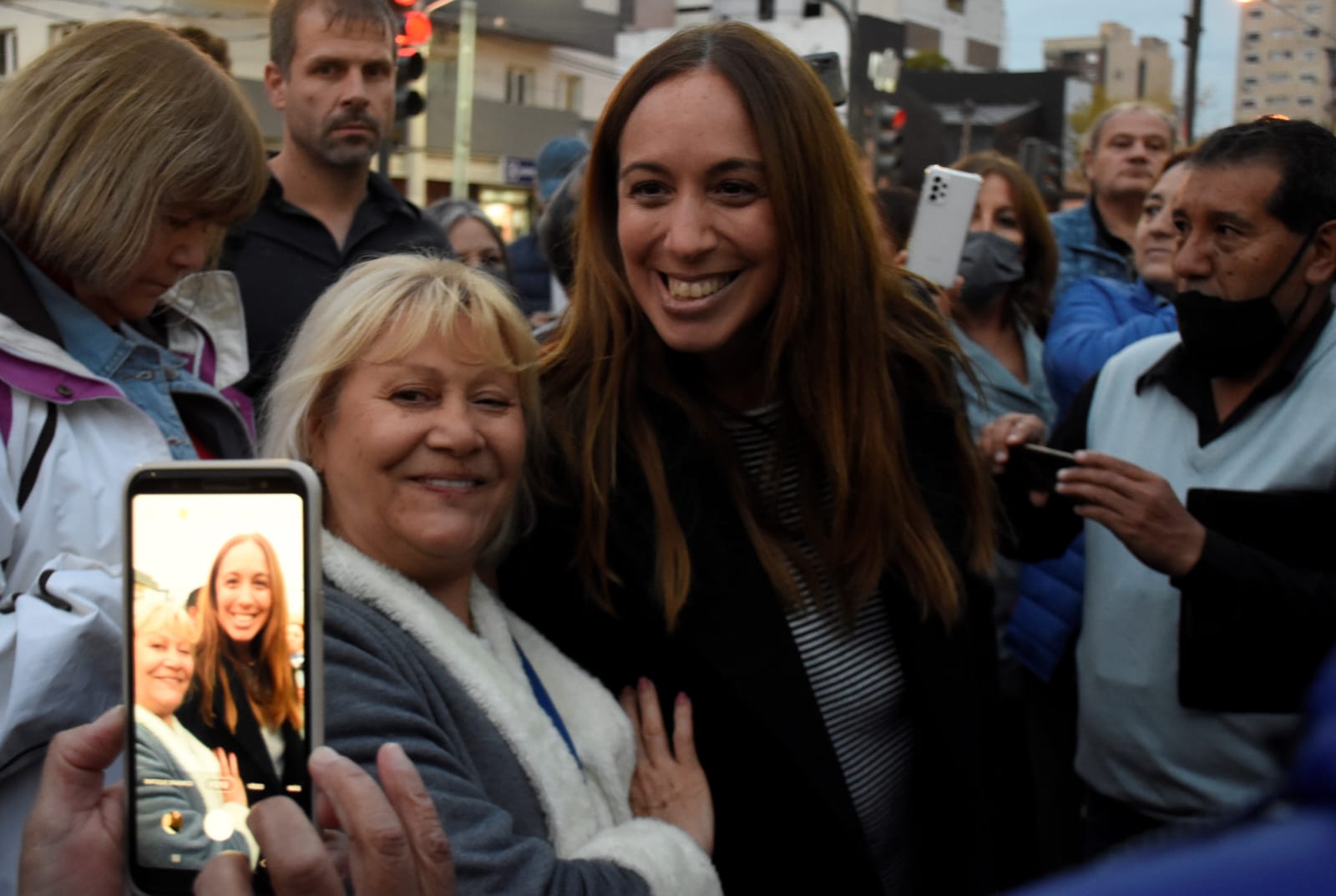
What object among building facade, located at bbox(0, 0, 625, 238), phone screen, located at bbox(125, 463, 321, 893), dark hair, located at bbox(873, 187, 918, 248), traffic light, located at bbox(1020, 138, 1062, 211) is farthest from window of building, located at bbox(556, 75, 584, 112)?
phone screen, located at bbox(125, 463, 321, 893)

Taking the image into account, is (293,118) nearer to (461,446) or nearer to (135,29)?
(135,29)

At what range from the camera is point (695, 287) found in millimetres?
2162

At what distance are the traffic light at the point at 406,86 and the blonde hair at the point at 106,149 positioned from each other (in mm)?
6793

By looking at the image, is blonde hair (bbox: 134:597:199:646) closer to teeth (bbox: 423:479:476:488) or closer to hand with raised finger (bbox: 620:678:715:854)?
teeth (bbox: 423:479:476:488)

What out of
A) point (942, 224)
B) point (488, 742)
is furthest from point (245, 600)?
point (942, 224)

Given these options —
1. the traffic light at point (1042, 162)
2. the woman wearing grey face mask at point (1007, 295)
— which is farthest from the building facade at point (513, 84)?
the woman wearing grey face mask at point (1007, 295)

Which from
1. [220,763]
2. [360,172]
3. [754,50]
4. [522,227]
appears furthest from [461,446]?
[522,227]

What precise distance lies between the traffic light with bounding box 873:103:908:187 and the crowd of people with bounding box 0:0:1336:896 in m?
11.6

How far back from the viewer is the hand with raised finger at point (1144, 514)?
241 centimetres

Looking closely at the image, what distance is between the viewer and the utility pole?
1600 cm

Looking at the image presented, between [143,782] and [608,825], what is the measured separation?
655mm

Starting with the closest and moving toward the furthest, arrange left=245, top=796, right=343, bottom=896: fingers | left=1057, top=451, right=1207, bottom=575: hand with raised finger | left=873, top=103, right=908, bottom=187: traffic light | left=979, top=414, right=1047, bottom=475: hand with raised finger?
left=245, top=796, right=343, bottom=896: fingers < left=1057, top=451, right=1207, bottom=575: hand with raised finger < left=979, top=414, right=1047, bottom=475: hand with raised finger < left=873, top=103, right=908, bottom=187: traffic light

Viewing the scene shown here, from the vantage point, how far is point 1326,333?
2.57 m

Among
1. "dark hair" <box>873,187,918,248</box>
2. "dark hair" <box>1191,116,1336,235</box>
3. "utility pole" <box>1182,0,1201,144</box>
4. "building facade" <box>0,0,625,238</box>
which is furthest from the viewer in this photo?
"building facade" <box>0,0,625,238</box>
